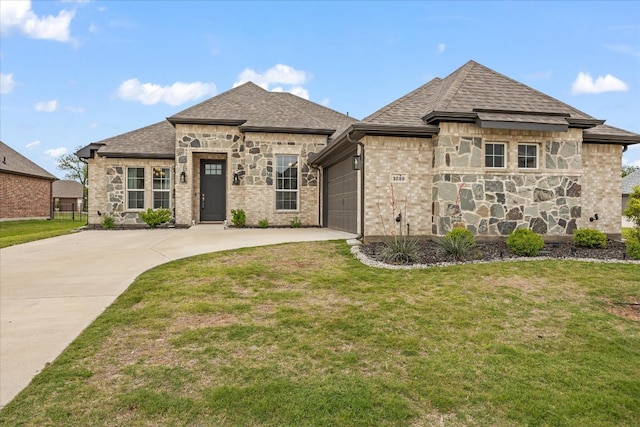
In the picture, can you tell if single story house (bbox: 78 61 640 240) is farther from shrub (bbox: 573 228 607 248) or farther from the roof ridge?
shrub (bbox: 573 228 607 248)

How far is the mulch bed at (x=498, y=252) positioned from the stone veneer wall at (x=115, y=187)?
11.0m

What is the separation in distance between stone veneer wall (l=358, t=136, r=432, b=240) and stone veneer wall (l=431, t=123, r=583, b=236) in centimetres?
31

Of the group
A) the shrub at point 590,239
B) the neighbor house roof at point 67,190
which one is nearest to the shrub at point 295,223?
the shrub at point 590,239

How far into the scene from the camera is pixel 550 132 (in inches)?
390

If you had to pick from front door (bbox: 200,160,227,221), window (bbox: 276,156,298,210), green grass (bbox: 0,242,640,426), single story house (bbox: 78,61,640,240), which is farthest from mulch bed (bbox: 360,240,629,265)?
front door (bbox: 200,160,227,221)

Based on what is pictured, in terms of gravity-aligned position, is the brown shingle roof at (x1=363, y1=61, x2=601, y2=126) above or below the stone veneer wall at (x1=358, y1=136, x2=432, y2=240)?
above

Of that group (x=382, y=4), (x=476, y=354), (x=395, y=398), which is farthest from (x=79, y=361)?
(x=382, y=4)

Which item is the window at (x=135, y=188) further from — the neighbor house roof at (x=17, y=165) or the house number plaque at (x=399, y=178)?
the neighbor house roof at (x=17, y=165)

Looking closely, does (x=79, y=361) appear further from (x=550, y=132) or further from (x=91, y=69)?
(x=91, y=69)

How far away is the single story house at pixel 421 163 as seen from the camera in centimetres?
960

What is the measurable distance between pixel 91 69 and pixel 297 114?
11.7 meters

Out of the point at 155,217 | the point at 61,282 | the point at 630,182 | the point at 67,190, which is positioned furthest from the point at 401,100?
the point at 67,190

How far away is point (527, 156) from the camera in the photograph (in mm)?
10000

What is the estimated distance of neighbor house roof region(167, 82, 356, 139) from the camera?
48.5 ft
